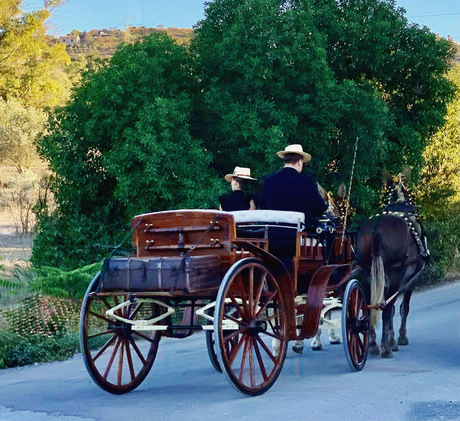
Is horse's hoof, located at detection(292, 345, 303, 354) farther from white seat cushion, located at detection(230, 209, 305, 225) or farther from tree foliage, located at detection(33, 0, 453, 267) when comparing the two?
tree foliage, located at detection(33, 0, 453, 267)

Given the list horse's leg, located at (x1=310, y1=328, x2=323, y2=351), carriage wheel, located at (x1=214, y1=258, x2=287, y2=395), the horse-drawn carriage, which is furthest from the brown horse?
carriage wheel, located at (x1=214, y1=258, x2=287, y2=395)

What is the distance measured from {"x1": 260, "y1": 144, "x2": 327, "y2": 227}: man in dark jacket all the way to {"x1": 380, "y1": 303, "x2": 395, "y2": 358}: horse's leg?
192 cm

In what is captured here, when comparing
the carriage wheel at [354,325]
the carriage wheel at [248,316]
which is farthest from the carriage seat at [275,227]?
the carriage wheel at [354,325]

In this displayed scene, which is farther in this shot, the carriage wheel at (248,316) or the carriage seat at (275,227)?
the carriage seat at (275,227)

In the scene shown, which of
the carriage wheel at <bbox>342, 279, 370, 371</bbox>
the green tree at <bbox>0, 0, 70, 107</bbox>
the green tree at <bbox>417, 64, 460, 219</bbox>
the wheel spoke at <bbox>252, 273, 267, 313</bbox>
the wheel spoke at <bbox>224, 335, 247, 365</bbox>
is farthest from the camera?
the green tree at <bbox>0, 0, 70, 107</bbox>

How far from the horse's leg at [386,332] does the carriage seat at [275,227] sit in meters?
2.26

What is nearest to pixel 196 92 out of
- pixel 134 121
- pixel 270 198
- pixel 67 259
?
pixel 134 121

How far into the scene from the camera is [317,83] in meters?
19.6

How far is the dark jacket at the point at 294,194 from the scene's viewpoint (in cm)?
1009

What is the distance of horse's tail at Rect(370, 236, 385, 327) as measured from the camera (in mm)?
11359

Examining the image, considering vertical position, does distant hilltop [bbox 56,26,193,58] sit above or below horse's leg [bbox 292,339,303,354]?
above

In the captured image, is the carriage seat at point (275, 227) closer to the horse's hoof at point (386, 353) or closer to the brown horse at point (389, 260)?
the brown horse at point (389, 260)

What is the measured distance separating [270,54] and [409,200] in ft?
24.8

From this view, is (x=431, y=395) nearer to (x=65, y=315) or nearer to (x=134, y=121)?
(x=65, y=315)
